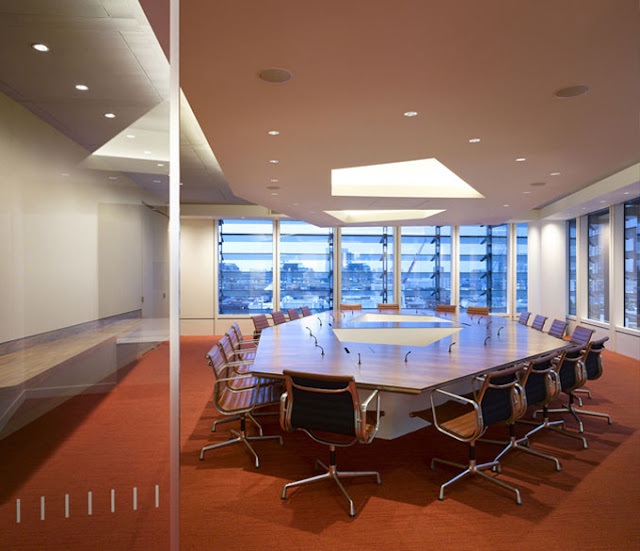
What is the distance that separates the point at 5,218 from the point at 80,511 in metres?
0.92

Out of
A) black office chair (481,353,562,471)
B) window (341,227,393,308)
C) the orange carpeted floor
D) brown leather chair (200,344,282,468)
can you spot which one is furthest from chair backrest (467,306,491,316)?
brown leather chair (200,344,282,468)

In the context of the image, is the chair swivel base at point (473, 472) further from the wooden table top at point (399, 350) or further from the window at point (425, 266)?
the window at point (425, 266)

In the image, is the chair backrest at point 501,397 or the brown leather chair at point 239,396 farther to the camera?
the brown leather chair at point 239,396

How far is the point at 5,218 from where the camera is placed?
99 centimetres

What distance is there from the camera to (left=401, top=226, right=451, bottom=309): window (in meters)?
12.3

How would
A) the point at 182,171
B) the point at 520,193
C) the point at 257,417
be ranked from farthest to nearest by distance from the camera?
the point at 182,171
the point at 520,193
the point at 257,417

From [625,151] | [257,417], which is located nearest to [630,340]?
[625,151]

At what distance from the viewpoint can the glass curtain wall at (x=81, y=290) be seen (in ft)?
3.29

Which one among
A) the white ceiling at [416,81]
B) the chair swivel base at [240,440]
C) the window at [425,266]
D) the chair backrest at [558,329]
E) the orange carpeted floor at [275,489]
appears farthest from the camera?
the window at [425,266]

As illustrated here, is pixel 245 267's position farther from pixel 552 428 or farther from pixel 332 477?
pixel 332 477

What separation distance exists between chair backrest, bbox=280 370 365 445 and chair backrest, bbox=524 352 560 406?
164cm

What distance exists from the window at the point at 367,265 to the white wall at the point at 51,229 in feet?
35.3

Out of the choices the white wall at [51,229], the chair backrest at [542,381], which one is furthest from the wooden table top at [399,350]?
the white wall at [51,229]

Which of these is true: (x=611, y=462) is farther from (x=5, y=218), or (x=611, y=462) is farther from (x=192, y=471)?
(x=5, y=218)
